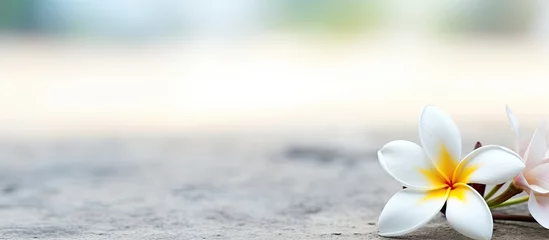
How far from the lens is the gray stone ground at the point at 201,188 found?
1.65 ft

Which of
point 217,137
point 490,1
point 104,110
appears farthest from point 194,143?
point 490,1

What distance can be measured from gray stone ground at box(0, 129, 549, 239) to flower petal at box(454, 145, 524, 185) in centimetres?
6

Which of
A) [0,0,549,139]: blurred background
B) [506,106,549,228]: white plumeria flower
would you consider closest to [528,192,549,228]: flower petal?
[506,106,549,228]: white plumeria flower

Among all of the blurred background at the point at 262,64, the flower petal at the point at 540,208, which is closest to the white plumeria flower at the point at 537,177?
the flower petal at the point at 540,208

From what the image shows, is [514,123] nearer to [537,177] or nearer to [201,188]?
[537,177]

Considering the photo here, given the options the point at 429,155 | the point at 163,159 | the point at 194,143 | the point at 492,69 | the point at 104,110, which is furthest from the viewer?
the point at 492,69

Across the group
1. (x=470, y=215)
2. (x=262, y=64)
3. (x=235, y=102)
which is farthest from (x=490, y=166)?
(x=262, y=64)

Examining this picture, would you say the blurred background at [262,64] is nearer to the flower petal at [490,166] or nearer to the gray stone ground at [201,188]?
the gray stone ground at [201,188]

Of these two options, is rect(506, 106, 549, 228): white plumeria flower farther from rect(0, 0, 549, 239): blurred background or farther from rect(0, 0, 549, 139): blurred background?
rect(0, 0, 549, 139): blurred background

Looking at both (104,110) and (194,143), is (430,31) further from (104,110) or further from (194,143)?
(194,143)

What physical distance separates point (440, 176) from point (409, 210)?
37 mm

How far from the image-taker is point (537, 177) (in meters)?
0.43

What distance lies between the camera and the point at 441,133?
1.41ft

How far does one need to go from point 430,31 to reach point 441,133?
9.22 feet
